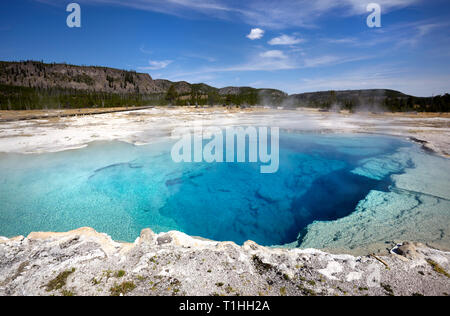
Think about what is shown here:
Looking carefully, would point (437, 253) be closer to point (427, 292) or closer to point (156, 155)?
point (427, 292)

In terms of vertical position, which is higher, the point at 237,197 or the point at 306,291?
the point at 306,291

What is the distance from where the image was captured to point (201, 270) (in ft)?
Answer: 12.9

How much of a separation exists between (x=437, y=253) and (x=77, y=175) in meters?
14.4

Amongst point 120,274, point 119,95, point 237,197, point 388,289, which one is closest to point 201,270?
point 120,274

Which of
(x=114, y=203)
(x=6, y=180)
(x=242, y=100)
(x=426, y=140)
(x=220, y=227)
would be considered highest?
(x=242, y=100)

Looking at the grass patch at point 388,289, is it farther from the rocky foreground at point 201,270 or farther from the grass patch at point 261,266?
the grass patch at point 261,266

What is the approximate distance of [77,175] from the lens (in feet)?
36.1

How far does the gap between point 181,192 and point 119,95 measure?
136 meters

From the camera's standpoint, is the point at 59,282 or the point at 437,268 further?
the point at 437,268

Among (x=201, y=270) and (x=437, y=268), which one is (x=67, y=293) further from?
(x=437, y=268)

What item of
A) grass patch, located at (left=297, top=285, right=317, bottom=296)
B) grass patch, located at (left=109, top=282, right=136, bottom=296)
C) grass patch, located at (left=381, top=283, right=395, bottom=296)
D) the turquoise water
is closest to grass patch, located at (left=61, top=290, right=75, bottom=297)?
grass patch, located at (left=109, top=282, right=136, bottom=296)

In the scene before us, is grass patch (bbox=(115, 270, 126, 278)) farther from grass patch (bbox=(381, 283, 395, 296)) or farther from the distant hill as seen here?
the distant hill

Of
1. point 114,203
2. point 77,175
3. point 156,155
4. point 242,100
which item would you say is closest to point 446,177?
point 114,203

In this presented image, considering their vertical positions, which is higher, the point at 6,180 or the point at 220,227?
the point at 6,180
